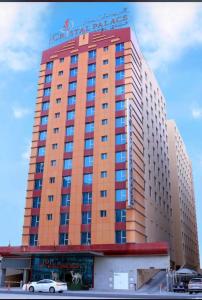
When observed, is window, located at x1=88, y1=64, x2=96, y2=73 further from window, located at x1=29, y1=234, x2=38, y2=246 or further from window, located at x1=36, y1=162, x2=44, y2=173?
window, located at x1=29, y1=234, x2=38, y2=246

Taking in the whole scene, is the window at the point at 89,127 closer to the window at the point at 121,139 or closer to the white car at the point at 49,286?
the window at the point at 121,139

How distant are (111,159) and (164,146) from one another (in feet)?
105

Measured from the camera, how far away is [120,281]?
162 ft

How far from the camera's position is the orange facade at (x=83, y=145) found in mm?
55312

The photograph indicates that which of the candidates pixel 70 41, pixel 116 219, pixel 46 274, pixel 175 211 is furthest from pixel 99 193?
pixel 175 211

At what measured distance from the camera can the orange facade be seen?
55.3 meters

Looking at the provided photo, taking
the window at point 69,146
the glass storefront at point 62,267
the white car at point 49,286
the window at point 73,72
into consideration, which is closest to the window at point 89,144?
the window at point 69,146

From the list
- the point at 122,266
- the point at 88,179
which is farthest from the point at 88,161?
the point at 122,266

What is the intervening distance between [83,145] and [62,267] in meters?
20.4

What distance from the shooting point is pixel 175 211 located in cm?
9181

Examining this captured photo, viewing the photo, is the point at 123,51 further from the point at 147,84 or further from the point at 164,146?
the point at 164,146

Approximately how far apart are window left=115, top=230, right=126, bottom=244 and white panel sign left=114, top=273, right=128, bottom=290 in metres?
4.70

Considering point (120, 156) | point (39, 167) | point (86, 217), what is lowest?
point (86, 217)

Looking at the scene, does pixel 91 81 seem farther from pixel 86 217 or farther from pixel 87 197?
pixel 86 217
